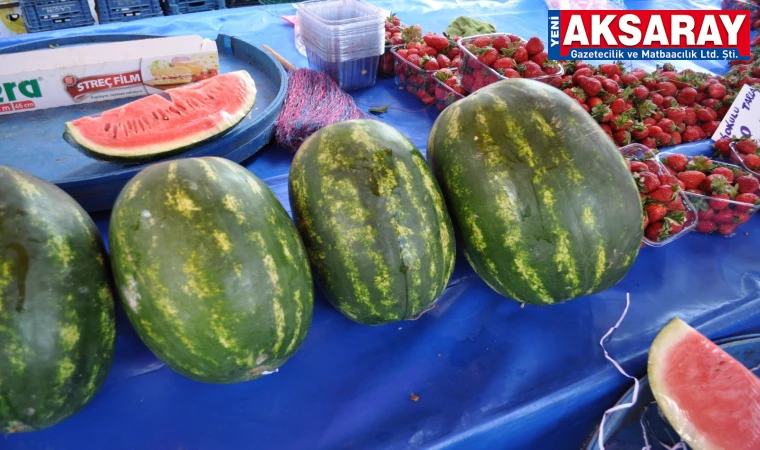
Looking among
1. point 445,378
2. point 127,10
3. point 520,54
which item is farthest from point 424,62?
point 127,10

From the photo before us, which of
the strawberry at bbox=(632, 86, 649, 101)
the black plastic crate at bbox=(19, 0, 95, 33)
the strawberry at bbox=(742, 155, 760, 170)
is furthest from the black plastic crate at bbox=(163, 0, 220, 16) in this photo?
the strawberry at bbox=(742, 155, 760, 170)

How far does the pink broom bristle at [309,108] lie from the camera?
1810mm

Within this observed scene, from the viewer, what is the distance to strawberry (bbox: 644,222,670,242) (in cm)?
141

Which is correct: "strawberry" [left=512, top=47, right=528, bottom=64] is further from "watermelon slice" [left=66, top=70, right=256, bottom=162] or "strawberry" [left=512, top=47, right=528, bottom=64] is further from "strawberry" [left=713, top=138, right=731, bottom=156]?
"watermelon slice" [left=66, top=70, right=256, bottom=162]

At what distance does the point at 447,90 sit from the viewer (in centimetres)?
213

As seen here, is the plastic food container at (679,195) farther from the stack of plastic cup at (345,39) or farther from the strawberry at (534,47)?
the stack of plastic cup at (345,39)

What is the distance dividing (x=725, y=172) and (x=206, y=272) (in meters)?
1.80

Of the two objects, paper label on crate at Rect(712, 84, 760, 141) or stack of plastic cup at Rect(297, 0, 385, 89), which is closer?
paper label on crate at Rect(712, 84, 760, 141)

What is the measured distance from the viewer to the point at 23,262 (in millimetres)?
769

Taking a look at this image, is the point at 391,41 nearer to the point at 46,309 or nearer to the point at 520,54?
the point at 520,54

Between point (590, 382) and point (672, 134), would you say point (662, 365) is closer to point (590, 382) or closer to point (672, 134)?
point (590, 382)

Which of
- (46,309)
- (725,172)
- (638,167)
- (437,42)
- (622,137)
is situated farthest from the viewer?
(437,42)

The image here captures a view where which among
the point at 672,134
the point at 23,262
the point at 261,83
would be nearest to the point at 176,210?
the point at 23,262

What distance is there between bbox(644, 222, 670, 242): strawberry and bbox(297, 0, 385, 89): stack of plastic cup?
1566mm
